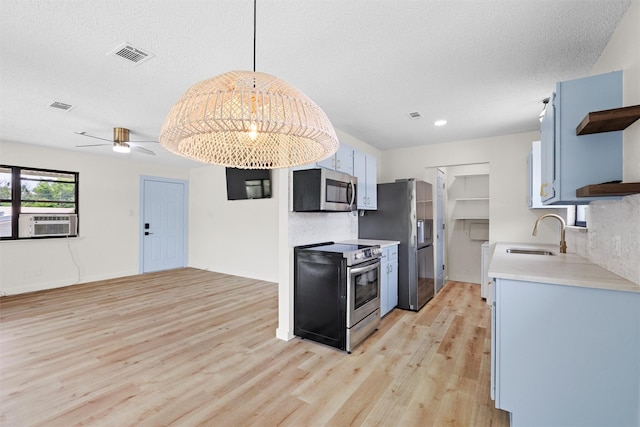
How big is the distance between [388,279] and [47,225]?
18.4ft

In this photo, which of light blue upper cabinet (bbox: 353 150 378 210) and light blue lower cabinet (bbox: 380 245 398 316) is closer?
light blue lower cabinet (bbox: 380 245 398 316)

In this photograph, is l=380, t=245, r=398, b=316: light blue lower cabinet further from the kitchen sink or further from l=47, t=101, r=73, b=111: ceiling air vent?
l=47, t=101, r=73, b=111: ceiling air vent

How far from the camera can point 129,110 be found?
326 centimetres

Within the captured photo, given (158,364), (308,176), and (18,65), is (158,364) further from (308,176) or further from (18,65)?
(18,65)

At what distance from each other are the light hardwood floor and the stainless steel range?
15 centimetres

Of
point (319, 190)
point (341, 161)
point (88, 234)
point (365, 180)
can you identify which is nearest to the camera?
point (319, 190)

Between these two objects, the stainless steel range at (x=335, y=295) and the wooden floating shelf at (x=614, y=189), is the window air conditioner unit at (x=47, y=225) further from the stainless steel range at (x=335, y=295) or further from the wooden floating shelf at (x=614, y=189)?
the wooden floating shelf at (x=614, y=189)

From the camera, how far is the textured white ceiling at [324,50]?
5.40ft

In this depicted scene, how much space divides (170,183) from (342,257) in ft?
18.1

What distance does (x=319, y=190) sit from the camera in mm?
2914

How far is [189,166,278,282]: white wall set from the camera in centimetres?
553

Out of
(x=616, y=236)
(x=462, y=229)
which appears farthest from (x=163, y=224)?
(x=616, y=236)

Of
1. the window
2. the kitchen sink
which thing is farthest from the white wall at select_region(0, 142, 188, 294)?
the kitchen sink

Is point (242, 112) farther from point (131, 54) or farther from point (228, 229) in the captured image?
point (228, 229)
